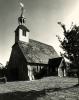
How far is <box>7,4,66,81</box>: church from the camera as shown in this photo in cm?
2448

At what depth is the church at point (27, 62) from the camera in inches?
964

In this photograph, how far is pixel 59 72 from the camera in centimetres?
2719

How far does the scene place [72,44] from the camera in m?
13.2

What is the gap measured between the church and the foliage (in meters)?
11.5

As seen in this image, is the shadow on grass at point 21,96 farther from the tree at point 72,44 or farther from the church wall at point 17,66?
the church wall at point 17,66

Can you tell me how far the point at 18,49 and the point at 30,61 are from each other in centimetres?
499

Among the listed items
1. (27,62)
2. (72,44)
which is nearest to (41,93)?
(72,44)

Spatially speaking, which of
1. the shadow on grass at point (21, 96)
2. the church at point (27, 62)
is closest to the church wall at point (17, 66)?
the church at point (27, 62)

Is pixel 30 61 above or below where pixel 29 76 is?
above

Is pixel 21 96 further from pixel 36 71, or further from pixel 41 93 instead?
pixel 36 71

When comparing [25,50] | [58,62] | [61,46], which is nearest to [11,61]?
[25,50]

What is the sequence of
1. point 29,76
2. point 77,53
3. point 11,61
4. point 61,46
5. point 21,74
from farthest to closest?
point 11,61 < point 21,74 < point 29,76 < point 61,46 < point 77,53

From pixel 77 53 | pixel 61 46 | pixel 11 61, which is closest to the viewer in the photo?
pixel 77 53

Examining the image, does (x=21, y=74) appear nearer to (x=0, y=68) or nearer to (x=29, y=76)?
(x=29, y=76)
